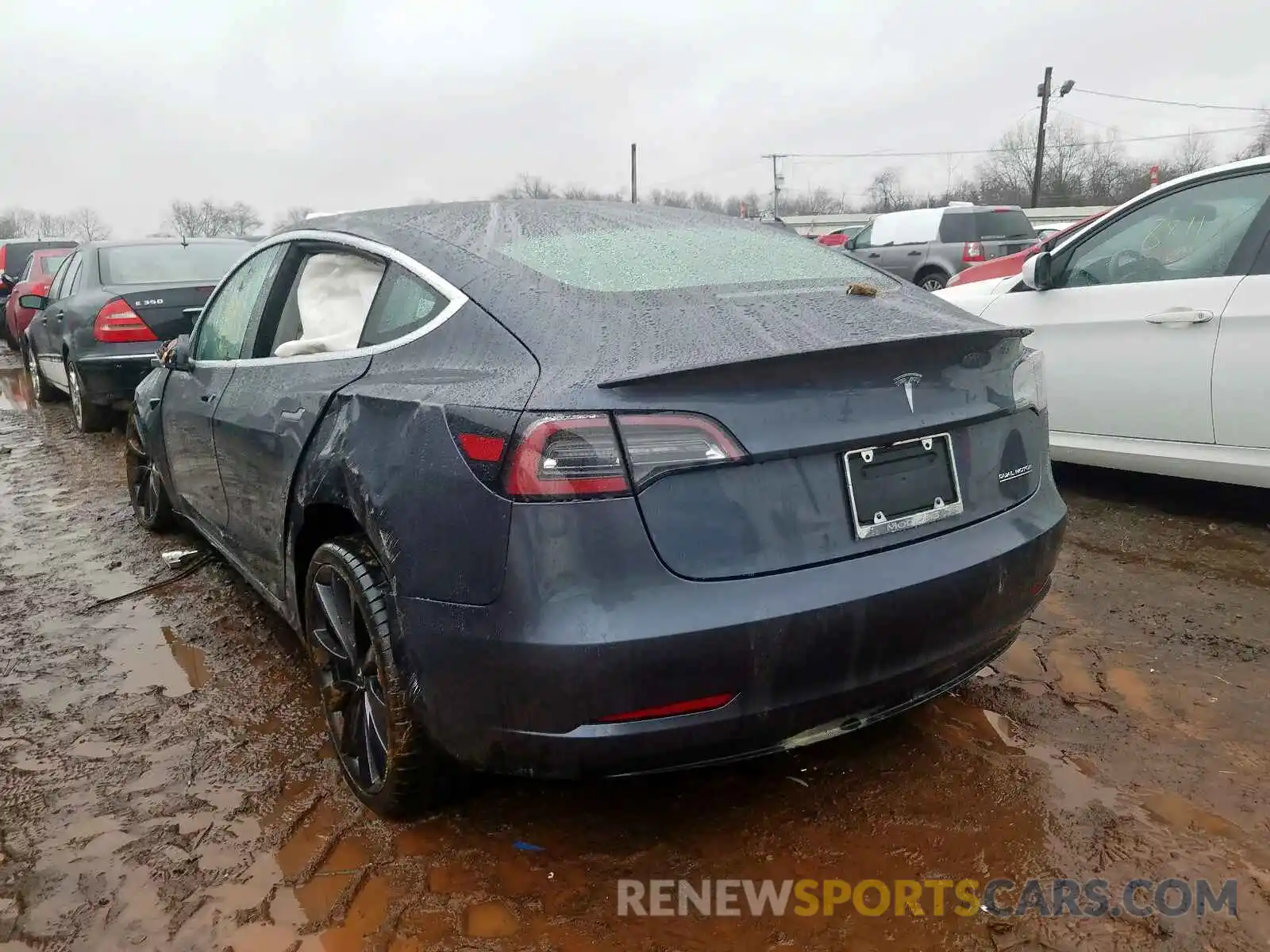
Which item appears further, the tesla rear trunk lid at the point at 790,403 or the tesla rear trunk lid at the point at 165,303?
the tesla rear trunk lid at the point at 165,303

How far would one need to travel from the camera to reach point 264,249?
10.9ft

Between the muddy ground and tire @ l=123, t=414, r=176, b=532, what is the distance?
53.0 inches

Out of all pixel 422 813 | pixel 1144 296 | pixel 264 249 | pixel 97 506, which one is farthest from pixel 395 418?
pixel 97 506

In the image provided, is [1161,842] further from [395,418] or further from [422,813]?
[395,418]

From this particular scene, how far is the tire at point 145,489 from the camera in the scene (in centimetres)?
468

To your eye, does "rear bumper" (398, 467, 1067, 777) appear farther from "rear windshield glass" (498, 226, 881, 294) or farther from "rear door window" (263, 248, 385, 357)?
"rear door window" (263, 248, 385, 357)

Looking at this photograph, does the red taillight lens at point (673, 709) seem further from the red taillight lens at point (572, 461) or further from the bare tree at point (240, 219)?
the bare tree at point (240, 219)

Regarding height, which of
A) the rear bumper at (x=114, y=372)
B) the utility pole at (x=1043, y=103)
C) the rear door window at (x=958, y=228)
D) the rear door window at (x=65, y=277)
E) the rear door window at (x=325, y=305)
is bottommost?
the rear bumper at (x=114, y=372)

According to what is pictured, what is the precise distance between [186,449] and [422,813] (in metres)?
2.07

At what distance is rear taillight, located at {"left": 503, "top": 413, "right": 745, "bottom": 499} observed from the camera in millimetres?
1756

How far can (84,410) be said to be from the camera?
295 inches

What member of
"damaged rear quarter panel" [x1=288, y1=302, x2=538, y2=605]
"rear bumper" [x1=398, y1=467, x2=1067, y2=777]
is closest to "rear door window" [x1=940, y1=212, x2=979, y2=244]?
"rear bumper" [x1=398, y1=467, x2=1067, y2=777]

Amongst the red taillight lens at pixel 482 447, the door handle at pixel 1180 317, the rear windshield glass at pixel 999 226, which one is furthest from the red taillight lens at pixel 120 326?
the rear windshield glass at pixel 999 226

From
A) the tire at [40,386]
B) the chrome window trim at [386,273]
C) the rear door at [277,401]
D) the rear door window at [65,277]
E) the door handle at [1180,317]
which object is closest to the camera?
the chrome window trim at [386,273]
